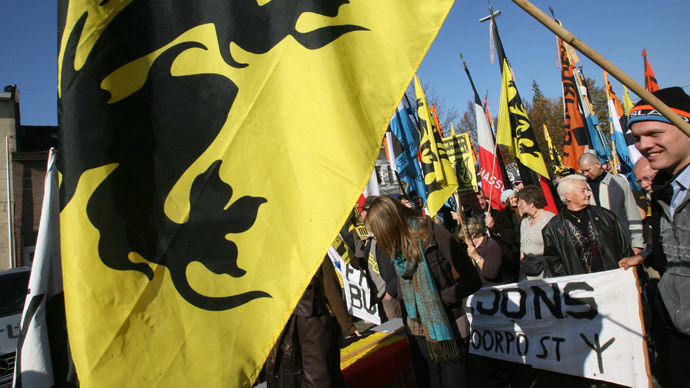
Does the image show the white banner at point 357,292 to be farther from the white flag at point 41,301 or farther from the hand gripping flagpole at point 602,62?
the hand gripping flagpole at point 602,62

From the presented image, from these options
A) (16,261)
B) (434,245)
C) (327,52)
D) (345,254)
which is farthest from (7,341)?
(16,261)

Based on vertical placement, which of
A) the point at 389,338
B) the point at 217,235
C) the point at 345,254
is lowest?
the point at 389,338

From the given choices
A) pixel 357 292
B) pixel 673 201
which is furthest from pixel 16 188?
pixel 673 201

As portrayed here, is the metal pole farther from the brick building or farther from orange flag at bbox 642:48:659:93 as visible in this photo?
orange flag at bbox 642:48:659:93

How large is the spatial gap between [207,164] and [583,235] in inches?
139

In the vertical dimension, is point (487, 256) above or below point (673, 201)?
below

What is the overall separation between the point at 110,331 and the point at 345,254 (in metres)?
4.90

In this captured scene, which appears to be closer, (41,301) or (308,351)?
(41,301)

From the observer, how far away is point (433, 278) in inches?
120

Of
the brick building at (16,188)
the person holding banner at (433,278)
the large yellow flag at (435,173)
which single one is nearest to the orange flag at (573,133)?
the large yellow flag at (435,173)

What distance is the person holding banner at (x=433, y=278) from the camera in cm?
301

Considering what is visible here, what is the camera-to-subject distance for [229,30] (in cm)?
164

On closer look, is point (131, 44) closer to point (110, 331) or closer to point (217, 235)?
point (217, 235)

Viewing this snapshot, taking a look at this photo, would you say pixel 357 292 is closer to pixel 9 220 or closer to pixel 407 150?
pixel 407 150
